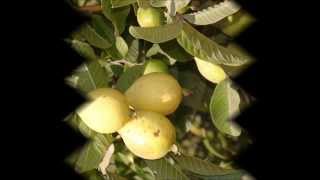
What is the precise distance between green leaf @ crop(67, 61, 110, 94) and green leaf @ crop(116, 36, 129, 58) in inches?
2.4

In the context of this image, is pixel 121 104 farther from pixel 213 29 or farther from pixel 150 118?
pixel 213 29

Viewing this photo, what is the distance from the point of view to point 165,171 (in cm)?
125

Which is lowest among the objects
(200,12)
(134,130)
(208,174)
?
(208,174)

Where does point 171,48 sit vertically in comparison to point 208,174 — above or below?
above

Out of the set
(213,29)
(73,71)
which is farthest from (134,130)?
(213,29)

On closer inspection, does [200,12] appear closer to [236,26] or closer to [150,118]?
[236,26]

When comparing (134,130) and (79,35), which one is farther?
(79,35)

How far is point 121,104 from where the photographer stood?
1192 mm

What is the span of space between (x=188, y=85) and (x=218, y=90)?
124 millimetres

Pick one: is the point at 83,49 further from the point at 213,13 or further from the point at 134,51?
the point at 213,13

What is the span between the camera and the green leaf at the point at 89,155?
1.22 metres

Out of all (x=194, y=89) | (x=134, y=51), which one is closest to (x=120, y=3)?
(x=134, y=51)

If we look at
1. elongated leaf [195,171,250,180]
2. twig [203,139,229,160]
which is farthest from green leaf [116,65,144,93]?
twig [203,139,229,160]

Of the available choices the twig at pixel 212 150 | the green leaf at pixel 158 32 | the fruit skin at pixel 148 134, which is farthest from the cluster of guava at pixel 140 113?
the twig at pixel 212 150
